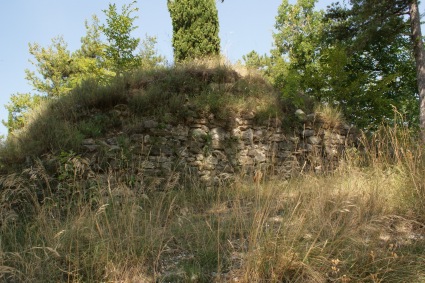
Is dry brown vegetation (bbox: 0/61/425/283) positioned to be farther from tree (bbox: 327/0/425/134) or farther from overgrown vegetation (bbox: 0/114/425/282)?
tree (bbox: 327/0/425/134)

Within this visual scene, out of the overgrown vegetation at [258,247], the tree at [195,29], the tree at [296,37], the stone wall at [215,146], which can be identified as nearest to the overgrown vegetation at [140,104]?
the stone wall at [215,146]

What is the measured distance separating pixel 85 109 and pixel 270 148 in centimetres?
406

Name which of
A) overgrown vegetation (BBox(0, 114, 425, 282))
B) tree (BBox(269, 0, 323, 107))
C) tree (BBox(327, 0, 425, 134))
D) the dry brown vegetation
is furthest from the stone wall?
tree (BBox(269, 0, 323, 107))

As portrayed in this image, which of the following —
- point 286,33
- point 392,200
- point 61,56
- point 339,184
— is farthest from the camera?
point 286,33

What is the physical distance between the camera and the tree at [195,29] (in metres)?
11.4

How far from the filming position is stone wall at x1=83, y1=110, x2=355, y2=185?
6.31 metres

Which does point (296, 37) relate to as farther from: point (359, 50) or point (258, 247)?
point (258, 247)

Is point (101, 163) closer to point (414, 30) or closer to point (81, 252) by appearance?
point (81, 252)

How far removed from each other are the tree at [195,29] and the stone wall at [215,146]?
4.67m

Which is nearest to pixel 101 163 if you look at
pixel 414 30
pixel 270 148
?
pixel 270 148

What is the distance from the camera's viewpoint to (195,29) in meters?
11.4

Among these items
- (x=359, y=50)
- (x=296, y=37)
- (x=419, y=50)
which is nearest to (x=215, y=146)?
(x=359, y=50)

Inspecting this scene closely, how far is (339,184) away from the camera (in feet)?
13.7

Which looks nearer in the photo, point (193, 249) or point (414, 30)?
point (193, 249)
